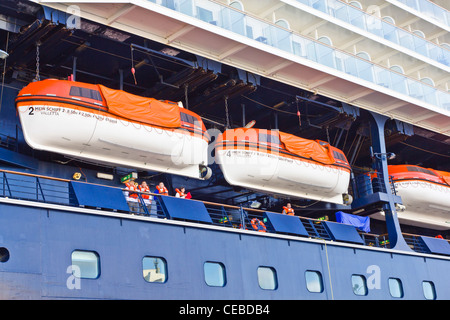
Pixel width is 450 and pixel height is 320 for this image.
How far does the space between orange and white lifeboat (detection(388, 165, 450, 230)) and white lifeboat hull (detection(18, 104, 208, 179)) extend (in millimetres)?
7697

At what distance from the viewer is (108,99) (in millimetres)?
14430

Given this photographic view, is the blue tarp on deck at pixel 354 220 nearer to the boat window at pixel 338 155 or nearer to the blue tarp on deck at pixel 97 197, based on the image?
the boat window at pixel 338 155

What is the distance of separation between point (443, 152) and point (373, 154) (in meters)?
5.80

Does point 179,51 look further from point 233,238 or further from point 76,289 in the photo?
point 76,289

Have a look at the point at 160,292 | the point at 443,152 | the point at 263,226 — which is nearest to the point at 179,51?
the point at 263,226

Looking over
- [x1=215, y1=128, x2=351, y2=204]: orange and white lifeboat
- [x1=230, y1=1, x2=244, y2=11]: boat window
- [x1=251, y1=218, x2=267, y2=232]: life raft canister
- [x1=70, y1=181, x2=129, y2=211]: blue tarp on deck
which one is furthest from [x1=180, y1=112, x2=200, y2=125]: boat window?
[x1=230, y1=1, x2=244, y2=11]: boat window

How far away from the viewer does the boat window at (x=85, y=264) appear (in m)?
11.6

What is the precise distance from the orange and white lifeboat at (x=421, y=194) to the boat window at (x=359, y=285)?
471 centimetres

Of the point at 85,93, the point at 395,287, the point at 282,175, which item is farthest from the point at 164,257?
the point at 395,287

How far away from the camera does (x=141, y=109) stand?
1488cm

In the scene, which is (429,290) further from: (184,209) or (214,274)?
(184,209)

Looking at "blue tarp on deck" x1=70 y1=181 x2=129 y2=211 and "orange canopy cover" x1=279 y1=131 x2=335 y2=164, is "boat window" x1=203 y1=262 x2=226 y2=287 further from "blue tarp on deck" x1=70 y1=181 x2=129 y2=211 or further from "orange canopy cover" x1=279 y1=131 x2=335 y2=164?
"orange canopy cover" x1=279 y1=131 x2=335 y2=164

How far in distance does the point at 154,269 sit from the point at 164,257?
324 millimetres

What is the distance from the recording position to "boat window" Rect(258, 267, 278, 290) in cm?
1428
